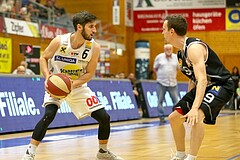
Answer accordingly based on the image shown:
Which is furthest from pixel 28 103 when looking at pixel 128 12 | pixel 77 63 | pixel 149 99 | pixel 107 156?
pixel 128 12

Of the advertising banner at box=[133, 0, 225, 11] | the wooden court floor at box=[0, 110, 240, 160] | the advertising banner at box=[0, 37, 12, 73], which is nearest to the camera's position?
the wooden court floor at box=[0, 110, 240, 160]

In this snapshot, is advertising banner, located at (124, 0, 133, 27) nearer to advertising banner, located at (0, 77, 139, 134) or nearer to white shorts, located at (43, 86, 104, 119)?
advertising banner, located at (0, 77, 139, 134)

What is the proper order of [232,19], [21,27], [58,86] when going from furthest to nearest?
[232,19], [21,27], [58,86]

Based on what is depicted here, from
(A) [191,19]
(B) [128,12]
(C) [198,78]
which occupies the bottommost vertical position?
(C) [198,78]

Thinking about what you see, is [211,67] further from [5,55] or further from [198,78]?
[5,55]

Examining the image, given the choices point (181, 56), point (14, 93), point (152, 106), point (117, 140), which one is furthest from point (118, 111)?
point (181, 56)

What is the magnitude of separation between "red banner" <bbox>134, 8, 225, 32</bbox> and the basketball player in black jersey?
48.5 ft

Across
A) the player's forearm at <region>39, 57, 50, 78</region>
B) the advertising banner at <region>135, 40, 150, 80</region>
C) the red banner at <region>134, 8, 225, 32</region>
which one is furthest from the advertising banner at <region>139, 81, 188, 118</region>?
the player's forearm at <region>39, 57, 50, 78</region>

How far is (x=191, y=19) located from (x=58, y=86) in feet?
50.6

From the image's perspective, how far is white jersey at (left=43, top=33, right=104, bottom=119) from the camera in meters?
7.12

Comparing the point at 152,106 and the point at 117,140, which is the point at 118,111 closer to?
the point at 152,106

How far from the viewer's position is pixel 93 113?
23.7ft

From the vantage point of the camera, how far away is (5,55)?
742 inches

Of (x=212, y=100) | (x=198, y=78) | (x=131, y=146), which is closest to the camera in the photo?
(x=198, y=78)
